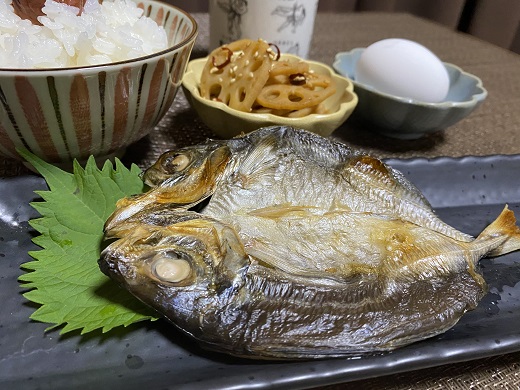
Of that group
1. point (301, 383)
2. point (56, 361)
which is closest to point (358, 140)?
point (301, 383)

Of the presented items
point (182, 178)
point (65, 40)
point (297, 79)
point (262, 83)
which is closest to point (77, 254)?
point (182, 178)

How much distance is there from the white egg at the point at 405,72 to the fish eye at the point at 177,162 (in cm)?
118

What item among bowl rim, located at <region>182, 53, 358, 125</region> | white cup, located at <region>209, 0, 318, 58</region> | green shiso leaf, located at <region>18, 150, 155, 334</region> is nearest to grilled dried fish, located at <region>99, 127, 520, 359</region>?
green shiso leaf, located at <region>18, 150, 155, 334</region>

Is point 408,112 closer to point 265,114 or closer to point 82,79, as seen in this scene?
point 265,114

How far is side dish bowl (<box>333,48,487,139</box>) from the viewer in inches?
70.4

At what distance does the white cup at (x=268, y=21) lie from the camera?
80.6 inches

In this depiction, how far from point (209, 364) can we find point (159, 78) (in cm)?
77

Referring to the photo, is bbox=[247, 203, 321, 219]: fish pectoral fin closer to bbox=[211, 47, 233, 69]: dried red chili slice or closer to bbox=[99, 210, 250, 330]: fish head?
bbox=[99, 210, 250, 330]: fish head

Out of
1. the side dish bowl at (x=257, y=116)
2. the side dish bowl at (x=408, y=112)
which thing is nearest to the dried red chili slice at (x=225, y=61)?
the side dish bowl at (x=257, y=116)

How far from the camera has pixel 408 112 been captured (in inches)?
71.6

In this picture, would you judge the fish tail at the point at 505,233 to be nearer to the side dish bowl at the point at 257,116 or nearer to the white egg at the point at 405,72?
the side dish bowl at the point at 257,116

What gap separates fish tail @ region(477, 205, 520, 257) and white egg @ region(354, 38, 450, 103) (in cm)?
86

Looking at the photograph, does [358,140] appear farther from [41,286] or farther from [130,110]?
[41,286]

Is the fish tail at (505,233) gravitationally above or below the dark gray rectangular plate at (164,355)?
above
